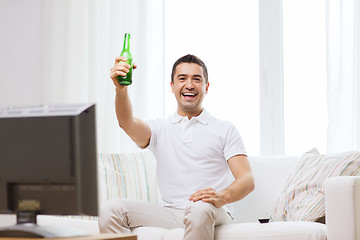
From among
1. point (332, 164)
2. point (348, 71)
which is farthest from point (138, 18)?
point (332, 164)

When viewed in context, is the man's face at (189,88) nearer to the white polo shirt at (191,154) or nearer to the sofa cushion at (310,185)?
the white polo shirt at (191,154)

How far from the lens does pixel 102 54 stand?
13.9 feet

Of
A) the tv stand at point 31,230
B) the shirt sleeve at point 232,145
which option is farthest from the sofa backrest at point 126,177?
the tv stand at point 31,230

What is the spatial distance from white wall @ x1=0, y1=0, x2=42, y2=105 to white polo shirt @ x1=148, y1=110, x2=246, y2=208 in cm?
193

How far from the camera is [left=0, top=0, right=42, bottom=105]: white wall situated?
4.40 meters

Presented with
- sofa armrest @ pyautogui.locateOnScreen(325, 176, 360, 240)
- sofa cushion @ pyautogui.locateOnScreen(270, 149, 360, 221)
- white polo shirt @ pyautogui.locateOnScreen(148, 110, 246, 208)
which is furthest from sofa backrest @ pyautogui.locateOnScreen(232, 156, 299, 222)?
sofa armrest @ pyautogui.locateOnScreen(325, 176, 360, 240)

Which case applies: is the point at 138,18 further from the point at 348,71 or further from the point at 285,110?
the point at 348,71

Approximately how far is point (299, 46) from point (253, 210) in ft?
4.21

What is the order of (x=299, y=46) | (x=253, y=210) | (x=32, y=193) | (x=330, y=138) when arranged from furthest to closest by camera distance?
(x=299, y=46) < (x=330, y=138) < (x=253, y=210) < (x=32, y=193)

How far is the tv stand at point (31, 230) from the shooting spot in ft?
4.53

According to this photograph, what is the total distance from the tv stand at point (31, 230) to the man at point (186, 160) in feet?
2.75

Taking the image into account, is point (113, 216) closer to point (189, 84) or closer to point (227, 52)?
point (189, 84)

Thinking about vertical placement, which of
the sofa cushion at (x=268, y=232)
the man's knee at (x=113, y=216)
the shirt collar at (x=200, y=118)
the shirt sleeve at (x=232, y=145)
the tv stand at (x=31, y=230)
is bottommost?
the sofa cushion at (x=268, y=232)

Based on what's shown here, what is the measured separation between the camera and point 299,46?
12.4ft
